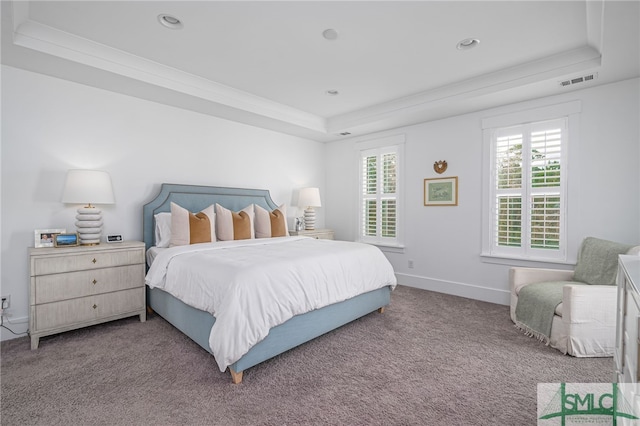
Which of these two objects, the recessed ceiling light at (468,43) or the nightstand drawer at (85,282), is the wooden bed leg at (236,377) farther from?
the recessed ceiling light at (468,43)

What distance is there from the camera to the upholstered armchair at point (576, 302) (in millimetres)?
2396

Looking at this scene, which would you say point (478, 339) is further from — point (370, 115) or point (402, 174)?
point (370, 115)

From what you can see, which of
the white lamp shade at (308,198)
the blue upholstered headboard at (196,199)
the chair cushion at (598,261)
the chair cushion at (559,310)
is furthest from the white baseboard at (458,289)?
the blue upholstered headboard at (196,199)

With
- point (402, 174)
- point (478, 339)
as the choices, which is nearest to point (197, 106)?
point (402, 174)

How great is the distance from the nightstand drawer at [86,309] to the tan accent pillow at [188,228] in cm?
63

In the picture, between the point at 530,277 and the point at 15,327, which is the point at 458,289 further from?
the point at 15,327

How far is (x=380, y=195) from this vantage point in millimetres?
5086

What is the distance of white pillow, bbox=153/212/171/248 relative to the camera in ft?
11.1

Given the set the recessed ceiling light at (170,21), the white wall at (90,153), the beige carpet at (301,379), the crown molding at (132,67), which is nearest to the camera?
the beige carpet at (301,379)

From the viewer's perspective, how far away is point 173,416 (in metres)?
1.72

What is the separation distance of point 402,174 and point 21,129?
4527 mm

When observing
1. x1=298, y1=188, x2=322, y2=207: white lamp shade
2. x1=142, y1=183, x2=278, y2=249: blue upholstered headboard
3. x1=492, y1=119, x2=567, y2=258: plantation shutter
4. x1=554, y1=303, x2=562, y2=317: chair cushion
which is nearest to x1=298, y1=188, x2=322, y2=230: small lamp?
x1=298, y1=188, x2=322, y2=207: white lamp shade

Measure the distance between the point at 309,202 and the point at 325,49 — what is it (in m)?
2.57

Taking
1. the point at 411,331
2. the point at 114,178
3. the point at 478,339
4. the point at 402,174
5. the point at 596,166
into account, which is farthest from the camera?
the point at 402,174
